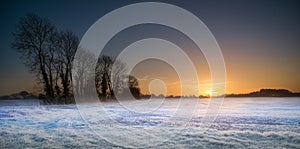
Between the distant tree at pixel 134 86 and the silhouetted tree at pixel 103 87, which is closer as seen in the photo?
the silhouetted tree at pixel 103 87

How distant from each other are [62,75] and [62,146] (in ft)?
149

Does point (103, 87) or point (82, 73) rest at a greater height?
point (82, 73)

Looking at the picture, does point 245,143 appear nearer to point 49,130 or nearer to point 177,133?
point 177,133

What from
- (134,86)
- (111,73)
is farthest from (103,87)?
(134,86)

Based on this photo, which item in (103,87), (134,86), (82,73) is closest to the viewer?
(82,73)

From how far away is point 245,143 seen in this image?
1335 centimetres

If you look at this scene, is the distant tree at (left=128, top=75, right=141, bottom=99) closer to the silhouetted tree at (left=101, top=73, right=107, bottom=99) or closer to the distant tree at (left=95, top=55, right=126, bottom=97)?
the distant tree at (left=95, top=55, right=126, bottom=97)

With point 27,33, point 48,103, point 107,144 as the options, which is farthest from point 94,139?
point 27,33

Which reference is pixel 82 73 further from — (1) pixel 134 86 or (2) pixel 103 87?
(1) pixel 134 86

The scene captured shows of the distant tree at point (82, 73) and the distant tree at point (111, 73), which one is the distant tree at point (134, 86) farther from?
the distant tree at point (82, 73)

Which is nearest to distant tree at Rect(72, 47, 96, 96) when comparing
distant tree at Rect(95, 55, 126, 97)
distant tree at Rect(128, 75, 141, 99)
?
distant tree at Rect(95, 55, 126, 97)

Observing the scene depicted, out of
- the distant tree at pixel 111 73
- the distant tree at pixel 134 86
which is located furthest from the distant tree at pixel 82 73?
the distant tree at pixel 134 86

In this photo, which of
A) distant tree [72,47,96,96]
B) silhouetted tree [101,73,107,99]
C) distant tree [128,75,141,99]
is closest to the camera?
distant tree [72,47,96,96]

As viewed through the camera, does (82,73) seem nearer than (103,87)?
Yes
